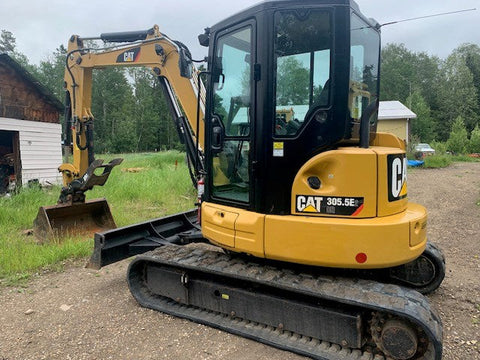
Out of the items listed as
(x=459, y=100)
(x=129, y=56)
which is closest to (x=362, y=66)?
(x=129, y=56)

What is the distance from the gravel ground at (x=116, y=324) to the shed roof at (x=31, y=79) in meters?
9.79

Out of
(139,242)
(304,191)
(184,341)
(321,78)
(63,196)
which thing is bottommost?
(184,341)

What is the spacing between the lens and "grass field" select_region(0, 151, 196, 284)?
5.24 m

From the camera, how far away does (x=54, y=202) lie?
28.4 ft

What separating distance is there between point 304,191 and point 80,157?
4.32 m

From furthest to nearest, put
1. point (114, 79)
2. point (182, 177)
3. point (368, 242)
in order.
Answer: point (114, 79)
point (182, 177)
point (368, 242)

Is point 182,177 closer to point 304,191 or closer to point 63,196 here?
point 63,196

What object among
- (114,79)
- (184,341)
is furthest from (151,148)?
(184,341)

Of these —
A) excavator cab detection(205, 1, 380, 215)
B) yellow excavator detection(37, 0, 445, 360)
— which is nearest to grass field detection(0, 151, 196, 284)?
yellow excavator detection(37, 0, 445, 360)

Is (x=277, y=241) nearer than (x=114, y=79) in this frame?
Yes

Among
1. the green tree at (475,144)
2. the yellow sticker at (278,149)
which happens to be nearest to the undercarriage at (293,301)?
the yellow sticker at (278,149)

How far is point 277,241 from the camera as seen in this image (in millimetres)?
3186

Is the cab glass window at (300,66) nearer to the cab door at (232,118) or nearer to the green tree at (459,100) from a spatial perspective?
the cab door at (232,118)

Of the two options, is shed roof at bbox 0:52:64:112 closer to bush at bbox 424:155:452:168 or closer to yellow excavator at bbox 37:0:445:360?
yellow excavator at bbox 37:0:445:360
